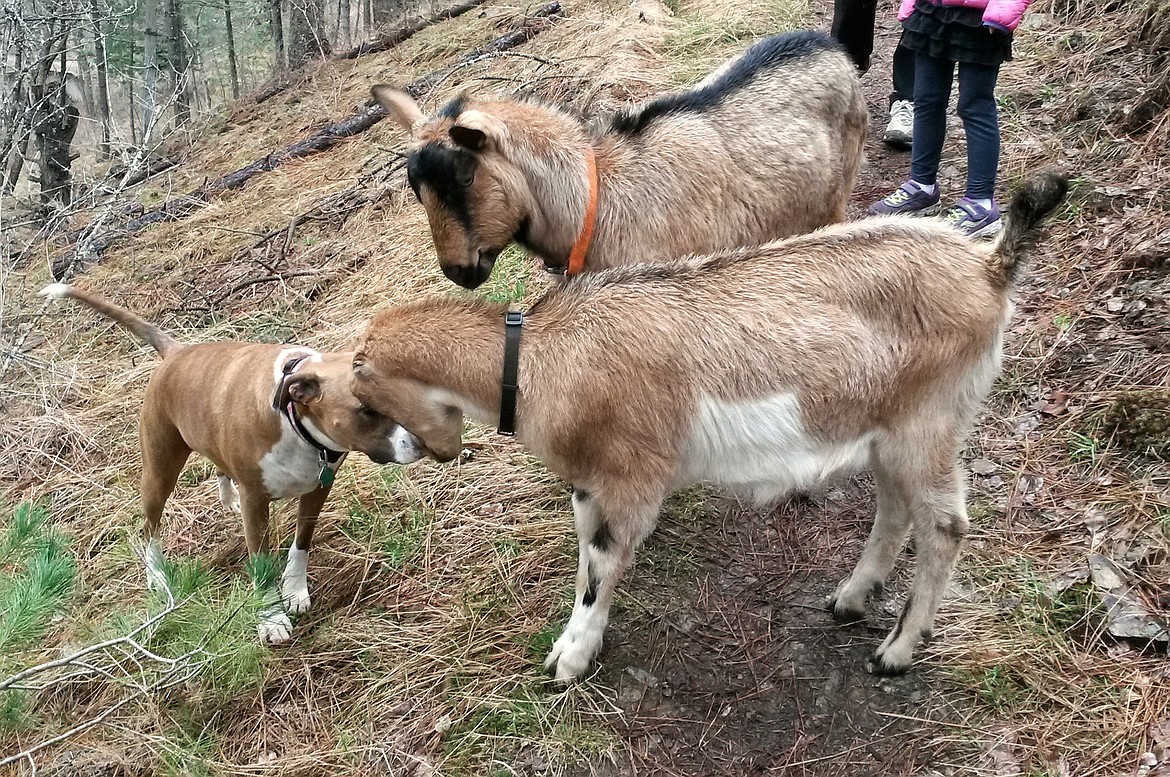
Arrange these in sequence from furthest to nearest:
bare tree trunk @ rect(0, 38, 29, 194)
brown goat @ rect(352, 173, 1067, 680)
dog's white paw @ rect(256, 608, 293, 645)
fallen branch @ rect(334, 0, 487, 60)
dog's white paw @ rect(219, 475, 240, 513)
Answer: fallen branch @ rect(334, 0, 487, 60) → bare tree trunk @ rect(0, 38, 29, 194) → dog's white paw @ rect(219, 475, 240, 513) → dog's white paw @ rect(256, 608, 293, 645) → brown goat @ rect(352, 173, 1067, 680)

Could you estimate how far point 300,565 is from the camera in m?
3.65

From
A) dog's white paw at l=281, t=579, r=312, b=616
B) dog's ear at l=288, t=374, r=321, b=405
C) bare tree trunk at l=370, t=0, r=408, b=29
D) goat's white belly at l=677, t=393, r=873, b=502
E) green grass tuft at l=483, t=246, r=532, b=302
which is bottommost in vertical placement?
dog's white paw at l=281, t=579, r=312, b=616

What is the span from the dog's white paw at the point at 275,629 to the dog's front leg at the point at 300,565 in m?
0.11

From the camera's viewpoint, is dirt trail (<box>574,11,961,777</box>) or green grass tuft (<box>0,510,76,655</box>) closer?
green grass tuft (<box>0,510,76,655</box>)

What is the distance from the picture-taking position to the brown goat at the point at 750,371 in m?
2.77

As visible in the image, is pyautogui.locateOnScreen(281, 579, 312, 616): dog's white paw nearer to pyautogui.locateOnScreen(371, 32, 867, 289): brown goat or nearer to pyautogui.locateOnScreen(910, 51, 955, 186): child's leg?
pyautogui.locateOnScreen(371, 32, 867, 289): brown goat

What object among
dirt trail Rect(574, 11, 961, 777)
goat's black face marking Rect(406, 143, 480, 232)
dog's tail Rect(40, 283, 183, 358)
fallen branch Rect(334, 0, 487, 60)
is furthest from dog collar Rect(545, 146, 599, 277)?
fallen branch Rect(334, 0, 487, 60)

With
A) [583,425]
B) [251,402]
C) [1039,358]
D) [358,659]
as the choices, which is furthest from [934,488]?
[251,402]

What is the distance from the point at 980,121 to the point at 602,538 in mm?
3263

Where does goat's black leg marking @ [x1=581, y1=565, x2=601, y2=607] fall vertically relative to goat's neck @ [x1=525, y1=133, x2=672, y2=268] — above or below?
below

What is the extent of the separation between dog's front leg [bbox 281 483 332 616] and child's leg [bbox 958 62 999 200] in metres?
3.87

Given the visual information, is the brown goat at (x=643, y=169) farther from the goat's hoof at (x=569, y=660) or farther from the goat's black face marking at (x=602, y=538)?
the goat's hoof at (x=569, y=660)

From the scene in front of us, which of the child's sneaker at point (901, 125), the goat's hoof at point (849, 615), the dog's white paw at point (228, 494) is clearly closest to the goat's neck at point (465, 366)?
the goat's hoof at point (849, 615)

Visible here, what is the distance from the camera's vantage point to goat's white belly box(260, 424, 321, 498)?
326 cm
